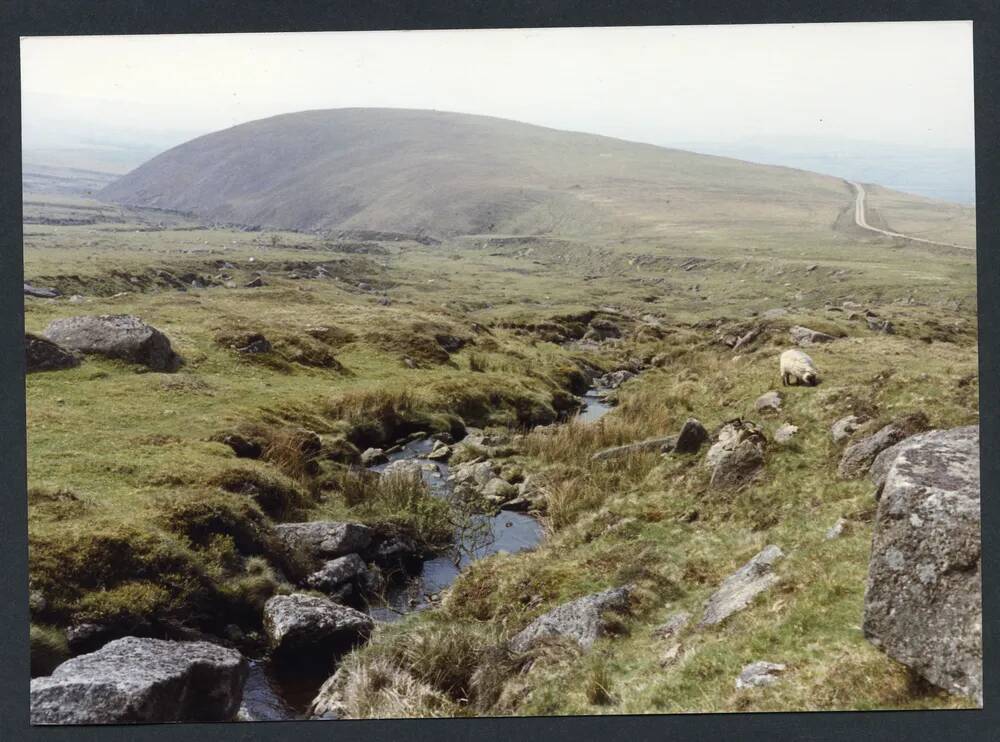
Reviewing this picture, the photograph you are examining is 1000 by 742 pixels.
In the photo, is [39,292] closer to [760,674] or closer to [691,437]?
[691,437]

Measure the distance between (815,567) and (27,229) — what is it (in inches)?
395

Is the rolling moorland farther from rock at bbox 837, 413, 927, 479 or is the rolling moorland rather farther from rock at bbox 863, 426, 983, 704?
rock at bbox 863, 426, 983, 704

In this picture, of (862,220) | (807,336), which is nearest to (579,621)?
(807,336)

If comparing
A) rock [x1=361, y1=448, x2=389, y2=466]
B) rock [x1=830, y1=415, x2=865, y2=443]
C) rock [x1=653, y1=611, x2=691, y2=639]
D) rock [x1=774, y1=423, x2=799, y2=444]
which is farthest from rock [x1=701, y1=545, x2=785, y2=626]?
rock [x1=361, y1=448, x2=389, y2=466]

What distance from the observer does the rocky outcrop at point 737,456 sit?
10.5m

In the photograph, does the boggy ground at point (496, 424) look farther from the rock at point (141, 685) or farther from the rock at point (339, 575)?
the rock at point (339, 575)

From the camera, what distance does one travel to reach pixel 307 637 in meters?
9.45

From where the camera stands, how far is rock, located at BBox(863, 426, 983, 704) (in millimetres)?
7043

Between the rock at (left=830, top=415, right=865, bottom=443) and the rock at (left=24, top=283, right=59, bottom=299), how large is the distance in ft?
34.9

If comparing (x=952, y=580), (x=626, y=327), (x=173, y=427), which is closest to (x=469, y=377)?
(x=626, y=327)

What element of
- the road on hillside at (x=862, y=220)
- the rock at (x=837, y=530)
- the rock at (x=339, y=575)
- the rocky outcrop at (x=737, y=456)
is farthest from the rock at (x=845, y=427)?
the rock at (x=339, y=575)

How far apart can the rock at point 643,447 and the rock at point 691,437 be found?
0.16 meters

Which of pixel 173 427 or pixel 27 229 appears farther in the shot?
pixel 173 427

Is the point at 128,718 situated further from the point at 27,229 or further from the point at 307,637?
the point at 27,229
